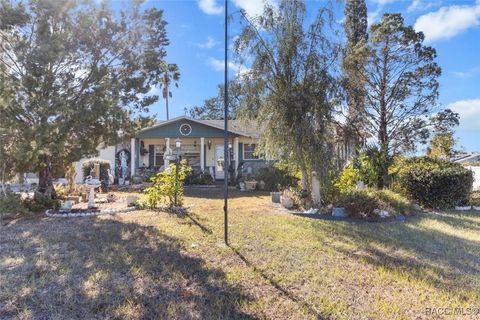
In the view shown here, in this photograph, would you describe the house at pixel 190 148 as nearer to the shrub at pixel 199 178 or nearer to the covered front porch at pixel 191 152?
the covered front porch at pixel 191 152

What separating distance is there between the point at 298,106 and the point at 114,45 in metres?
5.48

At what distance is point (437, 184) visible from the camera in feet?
33.5

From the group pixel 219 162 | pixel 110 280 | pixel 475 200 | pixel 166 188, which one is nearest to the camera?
pixel 110 280

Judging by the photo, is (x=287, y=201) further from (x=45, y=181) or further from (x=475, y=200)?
(x=45, y=181)

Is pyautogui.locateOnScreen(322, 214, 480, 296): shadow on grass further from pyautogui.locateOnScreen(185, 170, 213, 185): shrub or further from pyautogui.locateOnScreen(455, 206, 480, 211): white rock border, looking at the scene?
pyautogui.locateOnScreen(185, 170, 213, 185): shrub

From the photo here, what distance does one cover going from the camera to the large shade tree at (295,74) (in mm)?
8797

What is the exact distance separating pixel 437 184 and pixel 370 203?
3.24 m

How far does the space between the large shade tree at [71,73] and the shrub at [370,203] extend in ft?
21.2

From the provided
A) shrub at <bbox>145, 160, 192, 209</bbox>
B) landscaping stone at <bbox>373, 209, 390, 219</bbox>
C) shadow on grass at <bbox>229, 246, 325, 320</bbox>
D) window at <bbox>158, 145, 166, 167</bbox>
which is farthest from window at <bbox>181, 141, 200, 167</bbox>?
shadow on grass at <bbox>229, 246, 325, 320</bbox>

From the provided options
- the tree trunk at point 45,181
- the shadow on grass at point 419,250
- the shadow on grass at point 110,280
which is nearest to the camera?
the shadow on grass at point 110,280

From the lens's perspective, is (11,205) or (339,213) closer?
(11,205)

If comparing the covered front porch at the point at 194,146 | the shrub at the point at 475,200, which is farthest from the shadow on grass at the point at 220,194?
the shrub at the point at 475,200

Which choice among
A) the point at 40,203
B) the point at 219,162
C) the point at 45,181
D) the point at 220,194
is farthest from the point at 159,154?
the point at 40,203

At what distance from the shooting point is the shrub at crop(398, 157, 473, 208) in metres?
10.2
